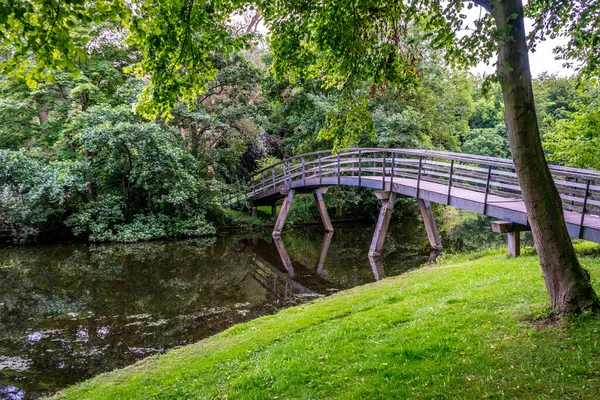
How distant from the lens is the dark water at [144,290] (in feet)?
26.0

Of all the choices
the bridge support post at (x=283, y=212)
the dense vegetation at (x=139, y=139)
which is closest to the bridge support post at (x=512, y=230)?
the dense vegetation at (x=139, y=139)

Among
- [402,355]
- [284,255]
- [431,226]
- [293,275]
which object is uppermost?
[431,226]

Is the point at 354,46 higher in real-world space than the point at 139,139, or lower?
lower

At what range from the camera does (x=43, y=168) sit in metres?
19.2

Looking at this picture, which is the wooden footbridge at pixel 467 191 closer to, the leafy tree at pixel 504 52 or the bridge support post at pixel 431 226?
the bridge support post at pixel 431 226

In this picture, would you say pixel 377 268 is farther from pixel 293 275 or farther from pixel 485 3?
pixel 485 3

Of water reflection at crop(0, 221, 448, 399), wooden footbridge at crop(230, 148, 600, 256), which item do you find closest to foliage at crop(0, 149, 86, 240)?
water reflection at crop(0, 221, 448, 399)

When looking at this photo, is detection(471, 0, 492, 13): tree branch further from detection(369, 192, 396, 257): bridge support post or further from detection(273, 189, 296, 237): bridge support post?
detection(273, 189, 296, 237): bridge support post

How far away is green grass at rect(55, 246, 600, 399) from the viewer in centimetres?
410

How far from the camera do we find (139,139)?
1962 cm

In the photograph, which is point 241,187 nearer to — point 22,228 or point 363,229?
point 363,229

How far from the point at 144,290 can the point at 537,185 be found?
11119mm

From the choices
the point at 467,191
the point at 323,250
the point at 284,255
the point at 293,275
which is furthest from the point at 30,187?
the point at 467,191

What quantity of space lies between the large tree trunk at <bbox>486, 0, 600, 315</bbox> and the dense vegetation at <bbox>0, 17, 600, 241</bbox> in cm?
1143
